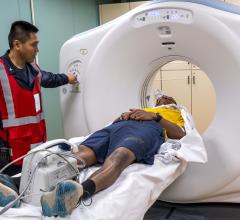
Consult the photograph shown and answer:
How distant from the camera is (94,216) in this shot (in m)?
1.18

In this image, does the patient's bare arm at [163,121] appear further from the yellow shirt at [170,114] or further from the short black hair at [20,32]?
the short black hair at [20,32]

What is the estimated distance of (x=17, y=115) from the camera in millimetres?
2062

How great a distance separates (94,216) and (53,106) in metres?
2.09

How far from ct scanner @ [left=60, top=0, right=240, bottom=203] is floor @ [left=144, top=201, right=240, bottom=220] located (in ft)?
0.21

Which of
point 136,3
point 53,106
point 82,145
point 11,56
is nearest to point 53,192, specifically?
point 82,145

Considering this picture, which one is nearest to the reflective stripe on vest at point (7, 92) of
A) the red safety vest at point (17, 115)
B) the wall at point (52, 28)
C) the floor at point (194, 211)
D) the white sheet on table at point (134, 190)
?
the red safety vest at point (17, 115)

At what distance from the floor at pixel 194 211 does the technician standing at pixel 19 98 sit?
2.65ft

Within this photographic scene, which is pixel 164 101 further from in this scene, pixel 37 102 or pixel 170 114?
pixel 37 102

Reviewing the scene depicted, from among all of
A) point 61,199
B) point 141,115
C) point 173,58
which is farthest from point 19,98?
point 61,199

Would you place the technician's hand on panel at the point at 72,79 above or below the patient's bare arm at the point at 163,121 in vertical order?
above

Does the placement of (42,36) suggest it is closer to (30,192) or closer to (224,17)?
(224,17)

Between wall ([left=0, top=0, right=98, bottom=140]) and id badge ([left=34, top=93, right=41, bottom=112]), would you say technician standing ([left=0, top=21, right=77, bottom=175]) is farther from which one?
wall ([left=0, top=0, right=98, bottom=140])

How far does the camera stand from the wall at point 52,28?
2.79 m

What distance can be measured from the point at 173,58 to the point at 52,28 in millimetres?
1321
